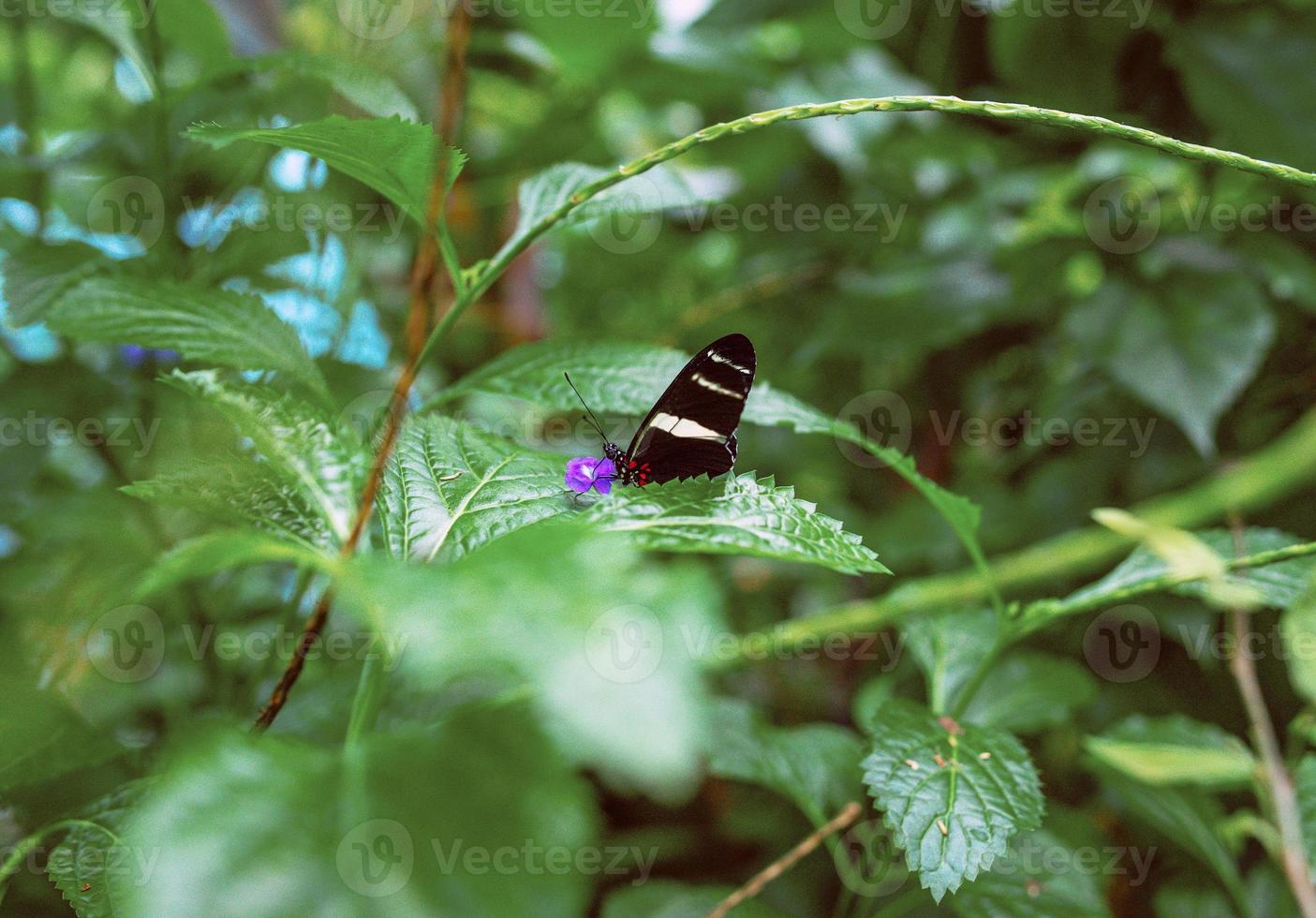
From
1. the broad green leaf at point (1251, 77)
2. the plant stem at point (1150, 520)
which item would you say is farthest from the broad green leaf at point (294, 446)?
the broad green leaf at point (1251, 77)

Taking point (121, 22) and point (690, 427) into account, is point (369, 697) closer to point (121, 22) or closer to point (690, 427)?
point (690, 427)

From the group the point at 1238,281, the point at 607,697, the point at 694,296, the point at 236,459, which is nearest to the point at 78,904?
the point at 236,459

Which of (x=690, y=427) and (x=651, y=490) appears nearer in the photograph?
(x=651, y=490)

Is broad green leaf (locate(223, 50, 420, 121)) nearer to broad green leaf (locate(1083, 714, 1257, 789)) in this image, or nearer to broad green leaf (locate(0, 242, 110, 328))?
broad green leaf (locate(0, 242, 110, 328))

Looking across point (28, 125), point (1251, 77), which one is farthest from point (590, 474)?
point (1251, 77)

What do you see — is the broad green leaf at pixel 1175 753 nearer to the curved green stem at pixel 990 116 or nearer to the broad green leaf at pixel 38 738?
the curved green stem at pixel 990 116

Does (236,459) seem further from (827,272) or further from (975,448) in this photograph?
(975,448)
